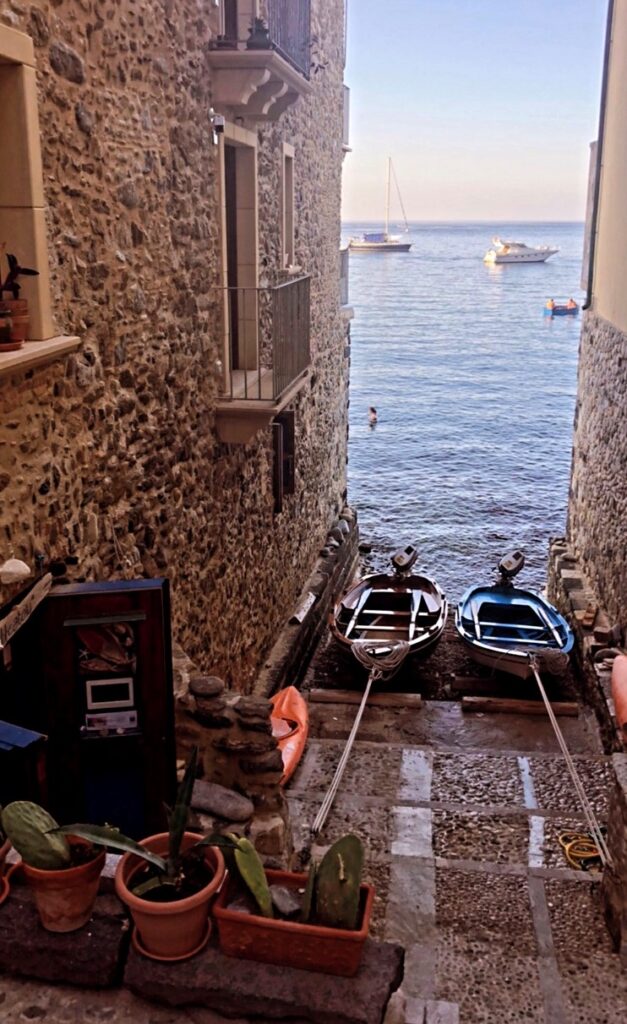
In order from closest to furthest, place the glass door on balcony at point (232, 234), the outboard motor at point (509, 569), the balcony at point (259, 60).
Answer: the balcony at point (259, 60)
the glass door on balcony at point (232, 234)
the outboard motor at point (509, 569)

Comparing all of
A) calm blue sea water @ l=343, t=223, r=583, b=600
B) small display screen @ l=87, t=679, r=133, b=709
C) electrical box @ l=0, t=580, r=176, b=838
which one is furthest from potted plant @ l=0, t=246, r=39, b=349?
calm blue sea water @ l=343, t=223, r=583, b=600

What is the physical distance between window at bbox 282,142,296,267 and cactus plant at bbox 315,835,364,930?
9.04 m

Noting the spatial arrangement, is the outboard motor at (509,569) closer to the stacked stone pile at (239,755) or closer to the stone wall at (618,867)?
the stone wall at (618,867)

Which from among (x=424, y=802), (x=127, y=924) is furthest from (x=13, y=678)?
(x=424, y=802)

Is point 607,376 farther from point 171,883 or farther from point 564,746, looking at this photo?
point 171,883

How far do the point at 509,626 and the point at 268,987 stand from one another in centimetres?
1019

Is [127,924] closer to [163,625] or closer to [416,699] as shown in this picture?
[163,625]

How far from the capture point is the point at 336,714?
11016 millimetres

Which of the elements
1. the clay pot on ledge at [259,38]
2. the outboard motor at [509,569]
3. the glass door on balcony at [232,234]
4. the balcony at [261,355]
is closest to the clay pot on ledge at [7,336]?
the balcony at [261,355]

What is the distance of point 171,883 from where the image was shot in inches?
141

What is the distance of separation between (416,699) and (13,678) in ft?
23.5

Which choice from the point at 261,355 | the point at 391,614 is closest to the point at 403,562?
the point at 391,614

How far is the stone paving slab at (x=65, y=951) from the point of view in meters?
3.51

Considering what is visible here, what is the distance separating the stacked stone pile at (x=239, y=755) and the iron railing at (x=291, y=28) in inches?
231
